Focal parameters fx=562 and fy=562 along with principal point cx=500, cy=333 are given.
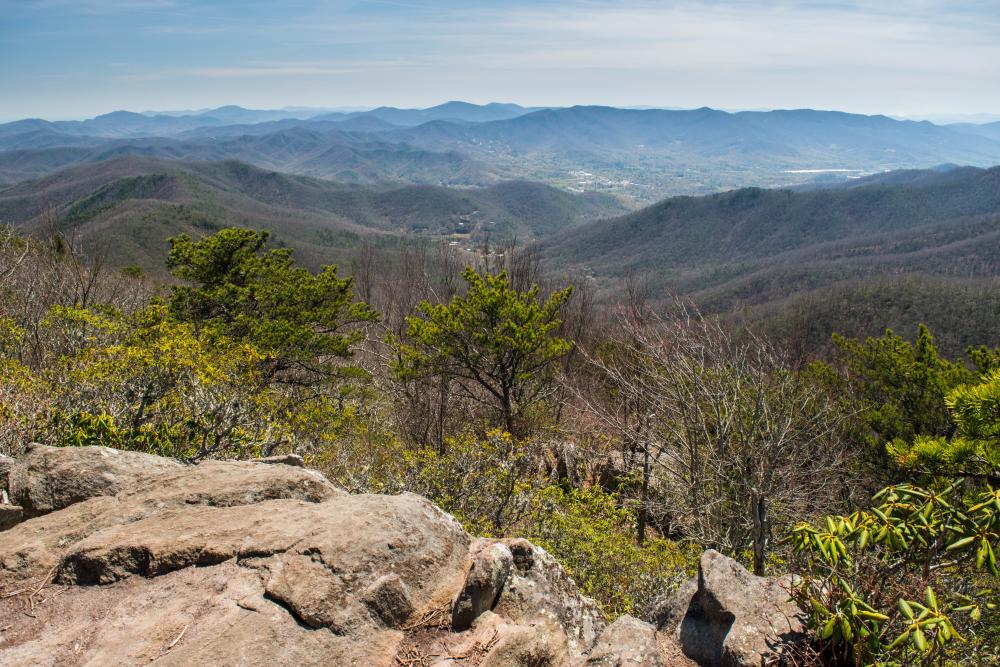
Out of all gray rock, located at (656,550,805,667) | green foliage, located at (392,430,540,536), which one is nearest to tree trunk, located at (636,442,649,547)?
green foliage, located at (392,430,540,536)

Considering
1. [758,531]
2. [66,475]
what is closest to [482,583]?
[66,475]

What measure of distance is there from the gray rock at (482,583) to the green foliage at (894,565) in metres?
2.78

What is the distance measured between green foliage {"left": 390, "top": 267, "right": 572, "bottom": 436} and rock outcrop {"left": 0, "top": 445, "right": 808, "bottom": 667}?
10408 millimetres

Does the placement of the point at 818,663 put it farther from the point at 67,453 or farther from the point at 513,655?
the point at 67,453

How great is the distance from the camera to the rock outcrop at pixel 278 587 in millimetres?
4652

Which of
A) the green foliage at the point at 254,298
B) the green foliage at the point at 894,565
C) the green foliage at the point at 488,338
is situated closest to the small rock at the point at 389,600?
the green foliage at the point at 894,565

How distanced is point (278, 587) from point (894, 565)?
16.8 feet

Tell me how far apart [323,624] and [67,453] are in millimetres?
4916

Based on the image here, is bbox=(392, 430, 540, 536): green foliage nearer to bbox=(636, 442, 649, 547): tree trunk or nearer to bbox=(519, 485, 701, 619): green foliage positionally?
bbox=(519, 485, 701, 619): green foliage

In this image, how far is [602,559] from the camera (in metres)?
10.3

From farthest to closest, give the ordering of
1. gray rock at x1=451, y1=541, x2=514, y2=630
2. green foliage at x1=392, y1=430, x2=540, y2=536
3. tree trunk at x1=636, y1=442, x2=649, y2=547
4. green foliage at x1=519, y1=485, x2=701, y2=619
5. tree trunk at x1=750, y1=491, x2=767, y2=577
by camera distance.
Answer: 1. tree trunk at x1=636, y1=442, x2=649, y2=547
2. green foliage at x1=392, y1=430, x2=540, y2=536
3. tree trunk at x1=750, y1=491, x2=767, y2=577
4. green foliage at x1=519, y1=485, x2=701, y2=619
5. gray rock at x1=451, y1=541, x2=514, y2=630

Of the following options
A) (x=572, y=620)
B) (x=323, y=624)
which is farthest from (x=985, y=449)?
(x=323, y=624)

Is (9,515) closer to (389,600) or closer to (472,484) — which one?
(389,600)

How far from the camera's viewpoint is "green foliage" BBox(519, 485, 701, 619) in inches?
390
